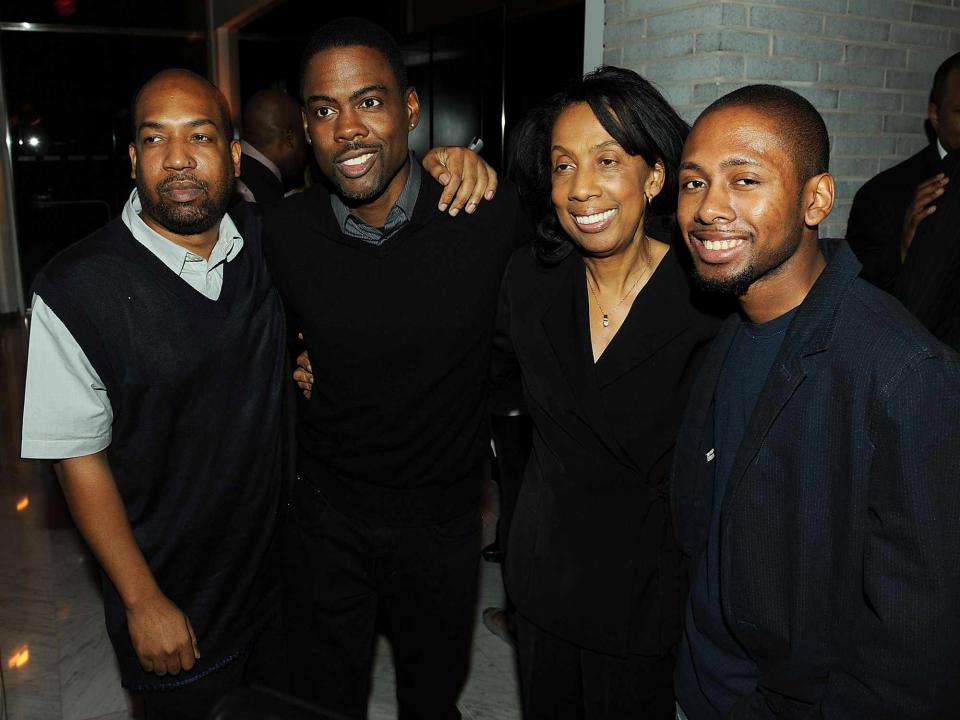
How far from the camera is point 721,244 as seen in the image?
139 centimetres

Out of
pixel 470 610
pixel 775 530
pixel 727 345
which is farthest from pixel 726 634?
pixel 470 610

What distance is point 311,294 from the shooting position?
6.46 feet

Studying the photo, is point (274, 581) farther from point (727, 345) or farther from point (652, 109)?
point (652, 109)

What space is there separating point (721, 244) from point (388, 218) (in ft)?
3.03

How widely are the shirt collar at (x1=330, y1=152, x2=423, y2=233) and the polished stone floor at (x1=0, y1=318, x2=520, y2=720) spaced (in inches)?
53.2

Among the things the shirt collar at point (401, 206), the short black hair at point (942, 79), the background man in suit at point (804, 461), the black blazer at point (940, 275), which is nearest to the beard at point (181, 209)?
the shirt collar at point (401, 206)

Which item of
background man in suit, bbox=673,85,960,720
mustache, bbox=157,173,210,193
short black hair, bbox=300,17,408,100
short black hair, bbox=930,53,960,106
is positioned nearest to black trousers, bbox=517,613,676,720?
background man in suit, bbox=673,85,960,720

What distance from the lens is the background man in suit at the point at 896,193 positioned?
349 centimetres

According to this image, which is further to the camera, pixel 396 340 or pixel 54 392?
pixel 396 340

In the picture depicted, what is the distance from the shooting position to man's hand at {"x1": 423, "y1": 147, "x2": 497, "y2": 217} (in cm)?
203

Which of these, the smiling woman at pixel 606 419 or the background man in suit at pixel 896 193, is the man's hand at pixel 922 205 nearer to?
the background man in suit at pixel 896 193

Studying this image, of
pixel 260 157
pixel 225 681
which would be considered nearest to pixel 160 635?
pixel 225 681

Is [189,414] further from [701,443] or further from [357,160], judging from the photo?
[701,443]

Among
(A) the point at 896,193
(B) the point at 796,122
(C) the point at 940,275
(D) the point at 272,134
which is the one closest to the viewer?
(B) the point at 796,122
